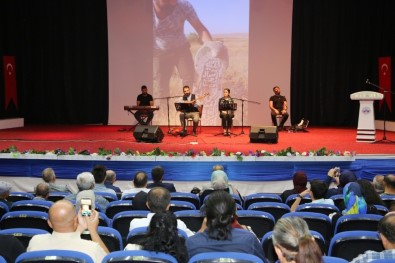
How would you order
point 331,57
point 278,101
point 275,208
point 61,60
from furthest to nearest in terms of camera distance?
point 61,60 → point 331,57 → point 278,101 → point 275,208

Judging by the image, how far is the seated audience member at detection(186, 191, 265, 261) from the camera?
10.9 feet

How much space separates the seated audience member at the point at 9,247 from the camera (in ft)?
11.1

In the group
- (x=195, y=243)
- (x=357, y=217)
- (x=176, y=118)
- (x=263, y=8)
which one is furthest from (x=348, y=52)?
(x=195, y=243)

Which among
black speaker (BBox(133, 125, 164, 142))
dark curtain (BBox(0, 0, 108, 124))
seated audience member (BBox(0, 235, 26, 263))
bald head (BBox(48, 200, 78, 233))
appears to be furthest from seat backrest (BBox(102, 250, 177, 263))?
dark curtain (BBox(0, 0, 108, 124))

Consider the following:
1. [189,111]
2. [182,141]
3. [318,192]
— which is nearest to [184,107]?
[189,111]

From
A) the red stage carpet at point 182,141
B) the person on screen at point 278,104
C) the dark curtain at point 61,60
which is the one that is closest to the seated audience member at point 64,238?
the red stage carpet at point 182,141

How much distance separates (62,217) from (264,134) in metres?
7.84

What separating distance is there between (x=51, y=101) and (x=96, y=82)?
1598 mm

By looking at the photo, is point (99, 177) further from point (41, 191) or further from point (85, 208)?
point (85, 208)

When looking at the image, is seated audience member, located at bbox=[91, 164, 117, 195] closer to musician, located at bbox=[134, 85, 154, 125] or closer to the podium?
the podium

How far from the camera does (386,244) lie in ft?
10.7

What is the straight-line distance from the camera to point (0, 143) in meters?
10.8

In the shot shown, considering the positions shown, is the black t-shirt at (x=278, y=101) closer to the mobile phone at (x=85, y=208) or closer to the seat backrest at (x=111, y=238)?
the seat backrest at (x=111, y=238)

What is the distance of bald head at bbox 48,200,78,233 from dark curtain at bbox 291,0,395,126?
43.5 feet
